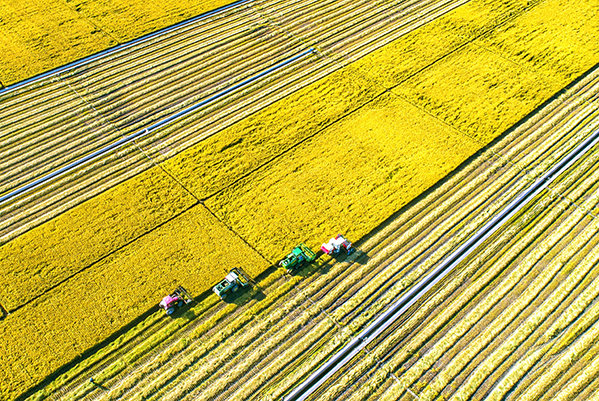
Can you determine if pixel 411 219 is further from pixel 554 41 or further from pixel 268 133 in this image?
pixel 554 41

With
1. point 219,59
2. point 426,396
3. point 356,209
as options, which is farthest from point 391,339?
point 219,59

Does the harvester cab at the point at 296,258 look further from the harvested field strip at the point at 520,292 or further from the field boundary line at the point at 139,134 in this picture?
the field boundary line at the point at 139,134

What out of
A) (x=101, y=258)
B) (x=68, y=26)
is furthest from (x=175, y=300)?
(x=68, y=26)

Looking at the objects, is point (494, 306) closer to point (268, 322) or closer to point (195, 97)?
point (268, 322)

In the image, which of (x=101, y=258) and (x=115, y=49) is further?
(x=115, y=49)

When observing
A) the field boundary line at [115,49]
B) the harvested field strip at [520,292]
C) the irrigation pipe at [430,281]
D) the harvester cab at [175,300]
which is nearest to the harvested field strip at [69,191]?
the harvester cab at [175,300]

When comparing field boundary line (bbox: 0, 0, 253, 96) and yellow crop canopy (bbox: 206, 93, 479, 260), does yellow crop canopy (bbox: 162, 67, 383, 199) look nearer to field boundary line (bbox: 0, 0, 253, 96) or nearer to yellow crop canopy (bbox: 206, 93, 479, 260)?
yellow crop canopy (bbox: 206, 93, 479, 260)
